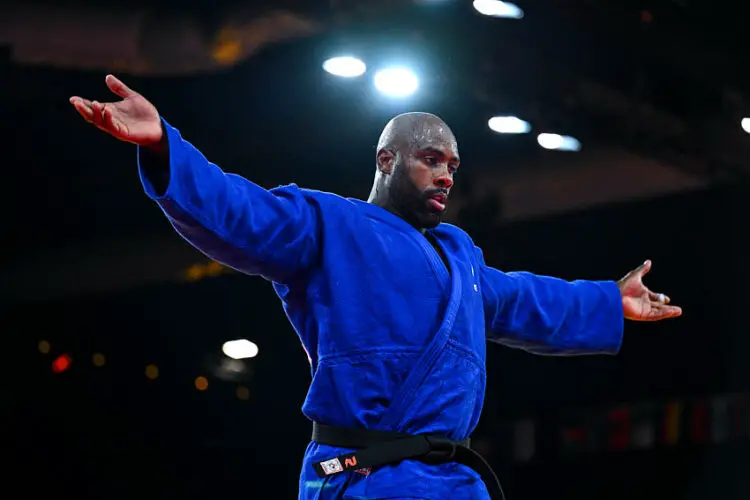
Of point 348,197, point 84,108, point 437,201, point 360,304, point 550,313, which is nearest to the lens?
point 84,108

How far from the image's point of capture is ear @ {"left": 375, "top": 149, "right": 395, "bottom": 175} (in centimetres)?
248

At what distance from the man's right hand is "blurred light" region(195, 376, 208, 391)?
2.84 metres

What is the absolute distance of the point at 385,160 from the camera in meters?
2.50

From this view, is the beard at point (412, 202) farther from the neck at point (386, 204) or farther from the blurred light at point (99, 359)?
the blurred light at point (99, 359)

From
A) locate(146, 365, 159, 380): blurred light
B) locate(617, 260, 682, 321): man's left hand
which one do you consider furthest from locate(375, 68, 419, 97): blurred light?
locate(617, 260, 682, 321): man's left hand

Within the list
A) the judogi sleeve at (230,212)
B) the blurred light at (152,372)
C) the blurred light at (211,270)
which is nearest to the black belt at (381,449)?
the judogi sleeve at (230,212)

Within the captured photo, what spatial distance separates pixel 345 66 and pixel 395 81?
227 millimetres

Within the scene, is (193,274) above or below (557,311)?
above

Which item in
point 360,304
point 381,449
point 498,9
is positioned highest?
point 498,9

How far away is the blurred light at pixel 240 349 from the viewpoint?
4738 mm

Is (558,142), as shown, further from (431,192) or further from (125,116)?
(125,116)

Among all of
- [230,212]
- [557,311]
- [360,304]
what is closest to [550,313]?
[557,311]

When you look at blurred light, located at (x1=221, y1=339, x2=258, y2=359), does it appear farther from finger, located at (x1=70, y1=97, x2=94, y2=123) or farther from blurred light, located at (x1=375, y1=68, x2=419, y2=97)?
finger, located at (x1=70, y1=97, x2=94, y2=123)

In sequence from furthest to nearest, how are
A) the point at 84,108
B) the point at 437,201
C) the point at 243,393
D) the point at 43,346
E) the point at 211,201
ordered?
the point at 243,393
the point at 43,346
the point at 437,201
the point at 211,201
the point at 84,108
